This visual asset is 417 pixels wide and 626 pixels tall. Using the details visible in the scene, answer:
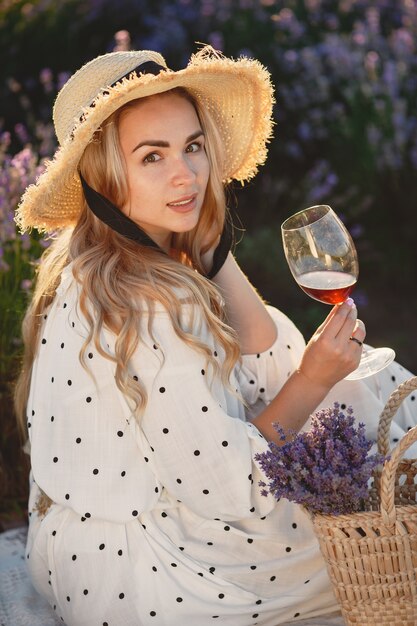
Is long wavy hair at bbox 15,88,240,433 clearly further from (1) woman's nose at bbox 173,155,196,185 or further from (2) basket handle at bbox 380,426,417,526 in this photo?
(2) basket handle at bbox 380,426,417,526

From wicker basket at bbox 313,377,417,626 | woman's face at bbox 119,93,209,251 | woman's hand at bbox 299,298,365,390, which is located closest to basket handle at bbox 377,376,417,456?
woman's hand at bbox 299,298,365,390

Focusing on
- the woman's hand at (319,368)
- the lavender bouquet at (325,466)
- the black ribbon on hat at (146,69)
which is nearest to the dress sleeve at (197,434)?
the woman's hand at (319,368)

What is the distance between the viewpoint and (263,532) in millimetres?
2711

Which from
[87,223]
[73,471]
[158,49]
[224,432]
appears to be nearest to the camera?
[224,432]

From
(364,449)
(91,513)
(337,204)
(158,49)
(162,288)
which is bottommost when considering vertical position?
(91,513)

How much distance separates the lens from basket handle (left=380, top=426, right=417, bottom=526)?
221 cm

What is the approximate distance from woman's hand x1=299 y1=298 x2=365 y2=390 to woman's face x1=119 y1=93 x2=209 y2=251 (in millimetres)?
523

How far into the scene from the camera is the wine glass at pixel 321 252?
251 centimetres

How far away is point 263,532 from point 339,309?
0.66m

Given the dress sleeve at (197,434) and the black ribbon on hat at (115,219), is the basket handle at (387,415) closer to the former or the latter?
the dress sleeve at (197,434)

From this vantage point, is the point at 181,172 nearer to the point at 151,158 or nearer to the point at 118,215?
the point at 151,158

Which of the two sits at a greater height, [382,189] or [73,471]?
[382,189]

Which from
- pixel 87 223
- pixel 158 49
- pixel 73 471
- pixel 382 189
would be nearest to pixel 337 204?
pixel 382 189

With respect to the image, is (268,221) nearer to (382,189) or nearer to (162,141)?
(382,189)
